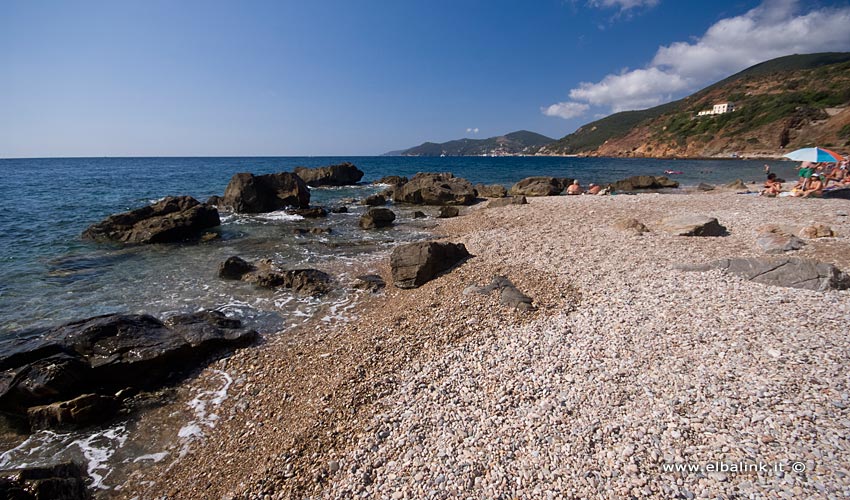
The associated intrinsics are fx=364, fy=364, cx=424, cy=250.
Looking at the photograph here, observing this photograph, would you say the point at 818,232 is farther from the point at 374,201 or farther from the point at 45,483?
the point at 374,201

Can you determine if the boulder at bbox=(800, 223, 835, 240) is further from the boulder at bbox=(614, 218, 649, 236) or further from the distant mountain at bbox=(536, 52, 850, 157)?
the distant mountain at bbox=(536, 52, 850, 157)

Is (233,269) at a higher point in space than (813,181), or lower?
lower

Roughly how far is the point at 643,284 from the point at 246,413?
9.46 meters

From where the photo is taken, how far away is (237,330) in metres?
8.96

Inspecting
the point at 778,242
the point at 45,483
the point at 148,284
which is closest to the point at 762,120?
the point at 778,242

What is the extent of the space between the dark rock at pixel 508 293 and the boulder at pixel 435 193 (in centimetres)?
2001

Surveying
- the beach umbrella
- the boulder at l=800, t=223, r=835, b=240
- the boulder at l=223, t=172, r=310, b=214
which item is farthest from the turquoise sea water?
the beach umbrella

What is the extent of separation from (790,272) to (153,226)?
2537cm

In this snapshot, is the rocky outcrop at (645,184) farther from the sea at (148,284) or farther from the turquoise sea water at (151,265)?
→ the sea at (148,284)

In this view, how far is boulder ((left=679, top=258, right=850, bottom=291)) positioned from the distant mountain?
3212 inches

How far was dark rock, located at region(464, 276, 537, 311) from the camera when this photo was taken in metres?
8.67

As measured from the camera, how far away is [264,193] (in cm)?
2897

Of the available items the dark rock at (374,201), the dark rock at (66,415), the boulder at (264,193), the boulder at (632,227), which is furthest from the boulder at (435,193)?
the dark rock at (66,415)

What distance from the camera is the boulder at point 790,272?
8.26 m
